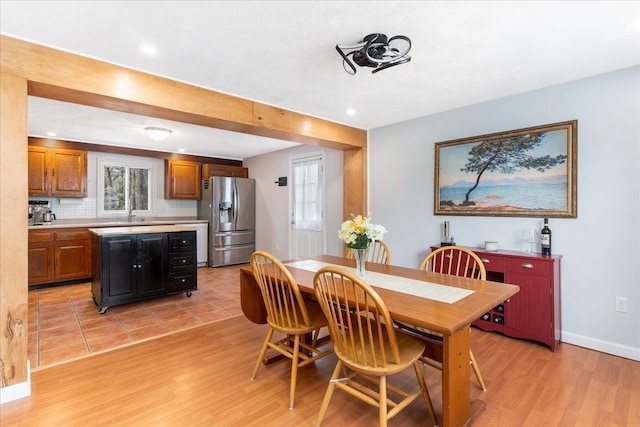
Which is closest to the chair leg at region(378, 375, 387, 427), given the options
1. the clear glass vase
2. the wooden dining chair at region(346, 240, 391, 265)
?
the clear glass vase

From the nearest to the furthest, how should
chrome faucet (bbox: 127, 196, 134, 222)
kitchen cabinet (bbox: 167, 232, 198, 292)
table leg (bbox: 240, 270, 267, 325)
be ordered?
1. table leg (bbox: 240, 270, 267, 325)
2. kitchen cabinet (bbox: 167, 232, 198, 292)
3. chrome faucet (bbox: 127, 196, 134, 222)

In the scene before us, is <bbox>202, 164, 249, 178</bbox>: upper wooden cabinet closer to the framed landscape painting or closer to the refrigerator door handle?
the refrigerator door handle

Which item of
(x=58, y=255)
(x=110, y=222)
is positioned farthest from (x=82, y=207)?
(x=58, y=255)

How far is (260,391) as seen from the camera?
6.90 feet

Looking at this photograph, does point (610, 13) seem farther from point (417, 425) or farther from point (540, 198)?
point (417, 425)

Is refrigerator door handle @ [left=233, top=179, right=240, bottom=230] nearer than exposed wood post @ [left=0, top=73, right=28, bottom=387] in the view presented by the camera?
No

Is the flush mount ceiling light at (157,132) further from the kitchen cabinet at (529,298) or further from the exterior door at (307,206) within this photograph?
the kitchen cabinet at (529,298)

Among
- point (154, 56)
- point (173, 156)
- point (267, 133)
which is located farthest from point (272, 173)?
point (154, 56)

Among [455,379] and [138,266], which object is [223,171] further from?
[455,379]

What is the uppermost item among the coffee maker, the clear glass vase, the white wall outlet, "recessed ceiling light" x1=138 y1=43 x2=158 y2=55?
"recessed ceiling light" x1=138 y1=43 x2=158 y2=55

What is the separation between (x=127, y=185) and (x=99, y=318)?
10.6 ft

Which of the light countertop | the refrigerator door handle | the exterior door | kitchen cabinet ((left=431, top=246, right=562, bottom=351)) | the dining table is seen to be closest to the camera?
the dining table

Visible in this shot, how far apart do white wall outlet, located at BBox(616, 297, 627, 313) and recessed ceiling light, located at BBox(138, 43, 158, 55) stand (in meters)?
4.08

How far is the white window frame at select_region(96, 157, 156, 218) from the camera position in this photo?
18.3 ft
